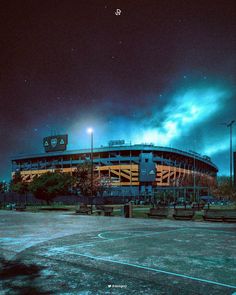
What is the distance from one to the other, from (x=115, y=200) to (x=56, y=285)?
7441cm

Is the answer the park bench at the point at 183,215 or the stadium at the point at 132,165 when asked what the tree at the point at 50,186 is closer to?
the park bench at the point at 183,215

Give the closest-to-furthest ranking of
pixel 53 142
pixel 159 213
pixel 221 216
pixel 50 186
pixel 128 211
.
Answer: pixel 221 216
pixel 159 213
pixel 128 211
pixel 50 186
pixel 53 142

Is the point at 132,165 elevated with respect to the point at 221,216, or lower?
elevated

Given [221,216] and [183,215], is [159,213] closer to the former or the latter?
[183,215]

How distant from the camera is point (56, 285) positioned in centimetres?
745

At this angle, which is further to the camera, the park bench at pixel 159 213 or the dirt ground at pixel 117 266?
the park bench at pixel 159 213

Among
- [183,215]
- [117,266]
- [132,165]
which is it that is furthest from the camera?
[132,165]

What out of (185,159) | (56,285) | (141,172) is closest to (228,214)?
(56,285)

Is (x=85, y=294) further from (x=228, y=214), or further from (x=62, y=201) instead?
(x=62, y=201)

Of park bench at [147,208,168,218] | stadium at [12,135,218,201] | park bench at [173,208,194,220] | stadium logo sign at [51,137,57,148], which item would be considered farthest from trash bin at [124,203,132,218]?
stadium logo sign at [51,137,57,148]

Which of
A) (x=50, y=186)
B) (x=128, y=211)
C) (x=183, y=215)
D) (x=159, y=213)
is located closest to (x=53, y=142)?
(x=50, y=186)

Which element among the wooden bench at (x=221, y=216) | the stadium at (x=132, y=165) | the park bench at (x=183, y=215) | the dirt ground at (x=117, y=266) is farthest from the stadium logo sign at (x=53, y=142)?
the dirt ground at (x=117, y=266)

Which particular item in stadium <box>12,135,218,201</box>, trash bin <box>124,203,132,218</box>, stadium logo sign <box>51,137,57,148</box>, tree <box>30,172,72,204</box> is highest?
stadium logo sign <box>51,137,57,148</box>

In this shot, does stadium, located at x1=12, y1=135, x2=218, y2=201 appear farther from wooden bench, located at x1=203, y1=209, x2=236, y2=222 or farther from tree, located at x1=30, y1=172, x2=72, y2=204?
wooden bench, located at x1=203, y1=209, x2=236, y2=222
